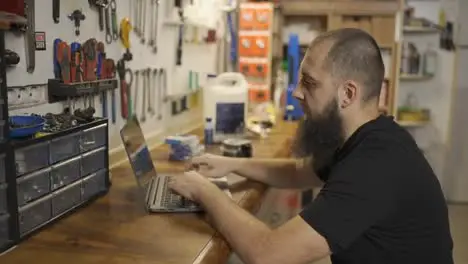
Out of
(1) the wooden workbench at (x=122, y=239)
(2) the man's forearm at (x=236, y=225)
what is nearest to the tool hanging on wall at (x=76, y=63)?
(1) the wooden workbench at (x=122, y=239)

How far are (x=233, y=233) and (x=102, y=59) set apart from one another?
35.9 inches

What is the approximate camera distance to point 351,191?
1.06 m

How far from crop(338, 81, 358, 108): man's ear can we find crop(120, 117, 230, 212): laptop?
1.59 feet

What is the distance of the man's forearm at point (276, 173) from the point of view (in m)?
1.73

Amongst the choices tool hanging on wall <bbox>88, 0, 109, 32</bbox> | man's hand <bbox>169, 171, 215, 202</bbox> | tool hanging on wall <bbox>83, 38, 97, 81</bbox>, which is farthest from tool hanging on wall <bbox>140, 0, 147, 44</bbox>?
man's hand <bbox>169, 171, 215, 202</bbox>

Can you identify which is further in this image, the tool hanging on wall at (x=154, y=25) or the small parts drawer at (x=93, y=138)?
the tool hanging on wall at (x=154, y=25)

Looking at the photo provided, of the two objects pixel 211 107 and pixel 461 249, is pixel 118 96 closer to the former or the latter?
pixel 211 107

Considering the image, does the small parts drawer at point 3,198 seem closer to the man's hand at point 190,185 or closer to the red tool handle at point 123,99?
the man's hand at point 190,185

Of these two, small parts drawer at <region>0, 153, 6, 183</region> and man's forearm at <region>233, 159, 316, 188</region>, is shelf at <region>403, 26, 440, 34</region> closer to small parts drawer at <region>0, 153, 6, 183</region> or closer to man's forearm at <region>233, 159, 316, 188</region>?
man's forearm at <region>233, 159, 316, 188</region>

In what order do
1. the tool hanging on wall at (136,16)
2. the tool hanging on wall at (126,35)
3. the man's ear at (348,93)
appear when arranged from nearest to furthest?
the man's ear at (348,93) < the tool hanging on wall at (126,35) < the tool hanging on wall at (136,16)

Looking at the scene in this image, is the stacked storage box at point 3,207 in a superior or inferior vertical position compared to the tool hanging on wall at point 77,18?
inferior

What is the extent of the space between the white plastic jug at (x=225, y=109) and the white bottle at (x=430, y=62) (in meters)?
2.65

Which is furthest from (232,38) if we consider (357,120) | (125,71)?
(357,120)

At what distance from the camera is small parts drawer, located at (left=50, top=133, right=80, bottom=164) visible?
1.23 m
